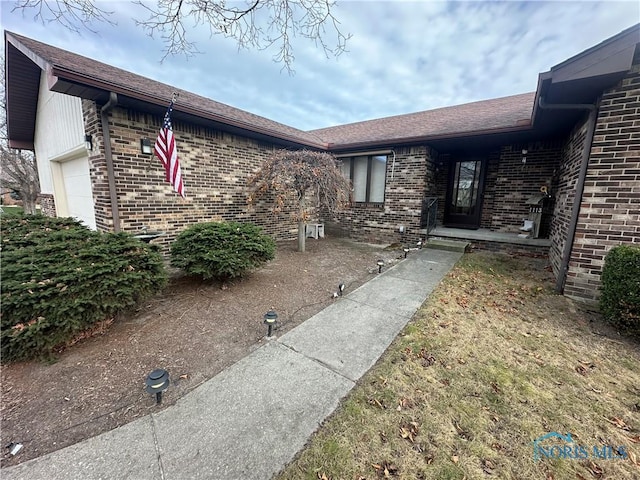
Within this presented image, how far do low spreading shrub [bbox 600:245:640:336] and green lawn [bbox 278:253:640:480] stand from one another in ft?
0.60

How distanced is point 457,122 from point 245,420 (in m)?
9.01

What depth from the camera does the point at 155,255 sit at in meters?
3.20

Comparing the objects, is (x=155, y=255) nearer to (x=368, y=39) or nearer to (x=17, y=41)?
(x=368, y=39)

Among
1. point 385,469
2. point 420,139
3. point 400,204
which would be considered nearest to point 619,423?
point 385,469

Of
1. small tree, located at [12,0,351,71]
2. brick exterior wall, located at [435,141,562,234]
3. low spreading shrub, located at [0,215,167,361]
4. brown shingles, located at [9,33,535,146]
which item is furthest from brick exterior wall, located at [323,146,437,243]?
low spreading shrub, located at [0,215,167,361]

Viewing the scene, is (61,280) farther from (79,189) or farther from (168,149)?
(79,189)

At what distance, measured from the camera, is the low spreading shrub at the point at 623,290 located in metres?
2.85

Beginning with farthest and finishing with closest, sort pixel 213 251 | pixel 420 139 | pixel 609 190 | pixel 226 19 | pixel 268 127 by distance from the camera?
pixel 268 127
pixel 420 139
pixel 213 251
pixel 609 190
pixel 226 19

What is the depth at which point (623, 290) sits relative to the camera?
2938 millimetres

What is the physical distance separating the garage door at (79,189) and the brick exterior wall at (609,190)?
29.4 ft

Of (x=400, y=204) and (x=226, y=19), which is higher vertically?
(x=226, y=19)

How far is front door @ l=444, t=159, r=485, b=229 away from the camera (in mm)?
8328

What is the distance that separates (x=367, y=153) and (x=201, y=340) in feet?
24.4

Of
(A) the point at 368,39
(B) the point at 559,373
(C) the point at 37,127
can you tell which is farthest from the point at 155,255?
(C) the point at 37,127
